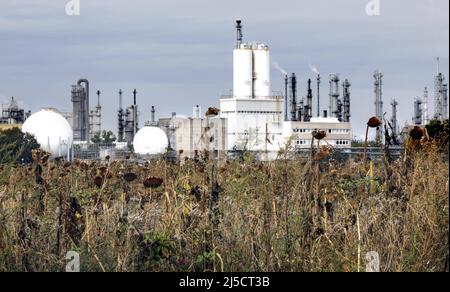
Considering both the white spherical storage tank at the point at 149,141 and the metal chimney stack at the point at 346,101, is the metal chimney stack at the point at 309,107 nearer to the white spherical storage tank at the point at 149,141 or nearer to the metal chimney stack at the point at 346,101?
the metal chimney stack at the point at 346,101

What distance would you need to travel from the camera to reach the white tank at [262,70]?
79250mm

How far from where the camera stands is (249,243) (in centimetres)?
811

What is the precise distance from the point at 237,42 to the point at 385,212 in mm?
71638

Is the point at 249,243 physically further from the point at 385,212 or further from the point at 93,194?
the point at 93,194

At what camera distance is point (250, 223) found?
847 centimetres

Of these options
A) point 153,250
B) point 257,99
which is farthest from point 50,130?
point 153,250

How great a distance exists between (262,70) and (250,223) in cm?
7173

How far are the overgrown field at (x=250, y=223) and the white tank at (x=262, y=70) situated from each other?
69946mm

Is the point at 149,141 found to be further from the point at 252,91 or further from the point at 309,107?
the point at 309,107

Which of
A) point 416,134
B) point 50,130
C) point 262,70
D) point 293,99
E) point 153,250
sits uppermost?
point 262,70

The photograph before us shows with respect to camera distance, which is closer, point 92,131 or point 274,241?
point 274,241

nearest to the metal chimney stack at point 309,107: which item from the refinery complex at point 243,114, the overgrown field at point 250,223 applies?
the refinery complex at point 243,114
